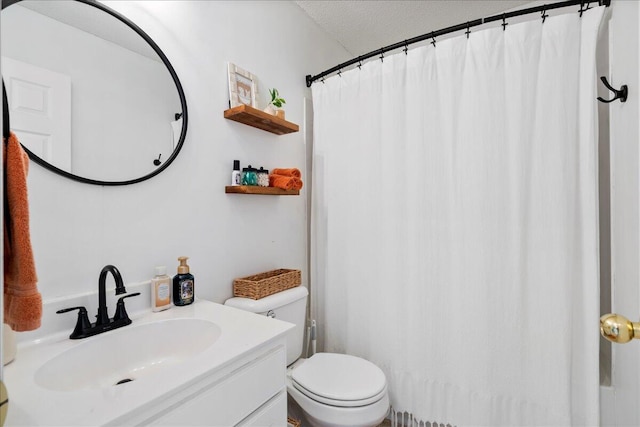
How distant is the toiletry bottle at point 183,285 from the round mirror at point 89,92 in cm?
38

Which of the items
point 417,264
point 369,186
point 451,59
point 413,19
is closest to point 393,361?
point 417,264

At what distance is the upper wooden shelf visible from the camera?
1.49 meters

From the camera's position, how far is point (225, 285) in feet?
5.11

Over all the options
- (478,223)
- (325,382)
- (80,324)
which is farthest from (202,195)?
(478,223)

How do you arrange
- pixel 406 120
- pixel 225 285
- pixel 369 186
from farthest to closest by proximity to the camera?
pixel 369 186, pixel 406 120, pixel 225 285

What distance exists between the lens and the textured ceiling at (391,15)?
78.0 inches

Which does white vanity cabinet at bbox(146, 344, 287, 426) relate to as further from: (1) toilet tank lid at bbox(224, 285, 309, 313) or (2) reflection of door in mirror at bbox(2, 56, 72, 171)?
(2) reflection of door in mirror at bbox(2, 56, 72, 171)

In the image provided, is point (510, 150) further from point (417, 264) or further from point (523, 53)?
point (417, 264)

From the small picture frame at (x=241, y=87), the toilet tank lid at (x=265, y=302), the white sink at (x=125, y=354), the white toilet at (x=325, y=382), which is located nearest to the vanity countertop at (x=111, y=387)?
the white sink at (x=125, y=354)

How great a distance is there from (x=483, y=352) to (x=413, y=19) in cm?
202

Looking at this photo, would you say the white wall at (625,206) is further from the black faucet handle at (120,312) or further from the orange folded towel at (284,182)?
the black faucet handle at (120,312)

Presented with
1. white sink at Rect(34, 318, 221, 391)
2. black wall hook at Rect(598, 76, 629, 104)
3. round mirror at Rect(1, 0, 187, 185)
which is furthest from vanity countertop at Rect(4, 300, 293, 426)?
black wall hook at Rect(598, 76, 629, 104)

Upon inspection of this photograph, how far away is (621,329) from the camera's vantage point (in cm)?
→ 61

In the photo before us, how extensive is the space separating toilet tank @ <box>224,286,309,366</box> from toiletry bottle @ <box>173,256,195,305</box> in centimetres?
23
